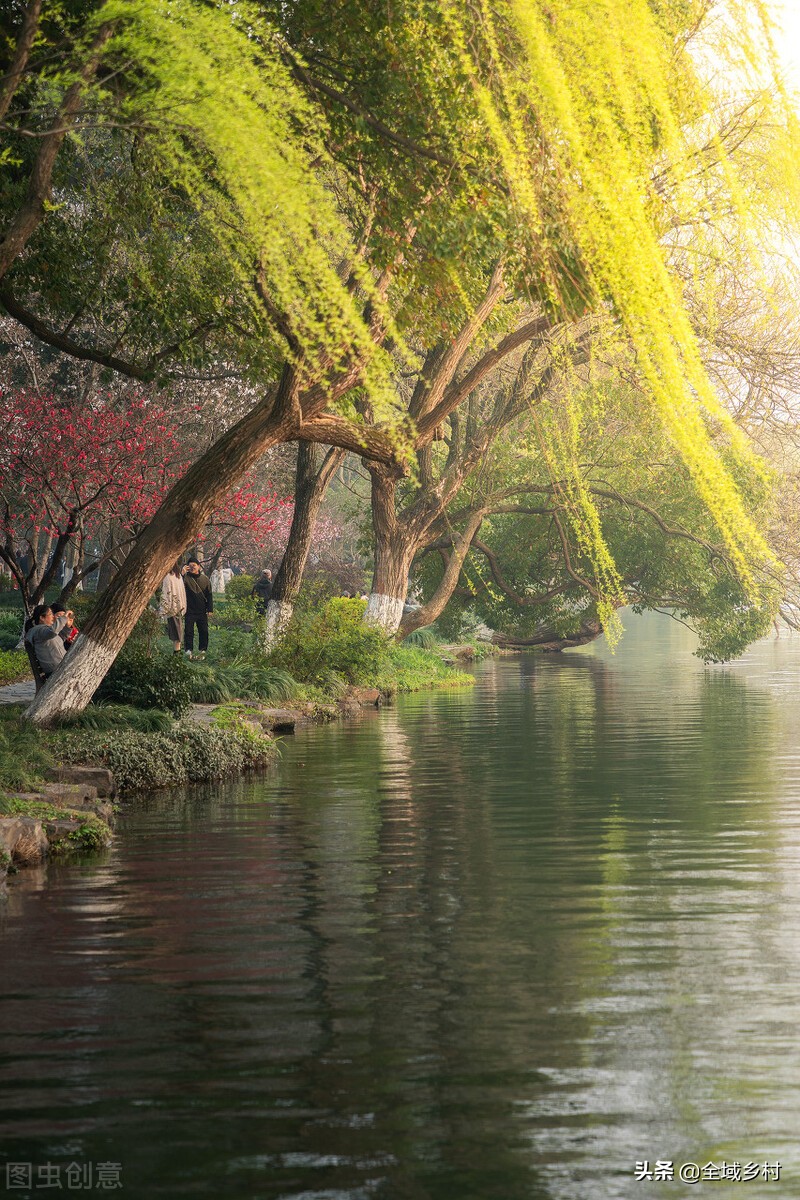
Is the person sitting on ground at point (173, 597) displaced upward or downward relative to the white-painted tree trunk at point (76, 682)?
upward

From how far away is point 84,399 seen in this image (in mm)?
33562

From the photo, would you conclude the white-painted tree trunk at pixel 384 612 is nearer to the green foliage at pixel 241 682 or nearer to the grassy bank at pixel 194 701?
the grassy bank at pixel 194 701

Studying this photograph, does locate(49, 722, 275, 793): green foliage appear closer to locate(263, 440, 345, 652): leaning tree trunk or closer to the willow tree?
the willow tree

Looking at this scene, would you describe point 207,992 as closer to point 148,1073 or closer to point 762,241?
point 148,1073

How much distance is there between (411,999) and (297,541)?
23.2 m

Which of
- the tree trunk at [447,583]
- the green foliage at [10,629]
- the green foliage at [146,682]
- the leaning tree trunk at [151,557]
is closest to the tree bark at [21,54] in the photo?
the leaning tree trunk at [151,557]

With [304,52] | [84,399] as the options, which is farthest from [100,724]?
[84,399]

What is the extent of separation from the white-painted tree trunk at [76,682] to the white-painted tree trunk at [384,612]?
53.5 ft

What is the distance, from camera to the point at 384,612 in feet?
117

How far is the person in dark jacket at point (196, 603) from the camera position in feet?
104

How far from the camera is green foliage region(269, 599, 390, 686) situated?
31.0 m

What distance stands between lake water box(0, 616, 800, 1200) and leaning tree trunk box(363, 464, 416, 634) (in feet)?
57.5

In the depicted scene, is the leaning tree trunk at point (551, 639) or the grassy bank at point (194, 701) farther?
the leaning tree trunk at point (551, 639)

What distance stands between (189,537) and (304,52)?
5.61m
